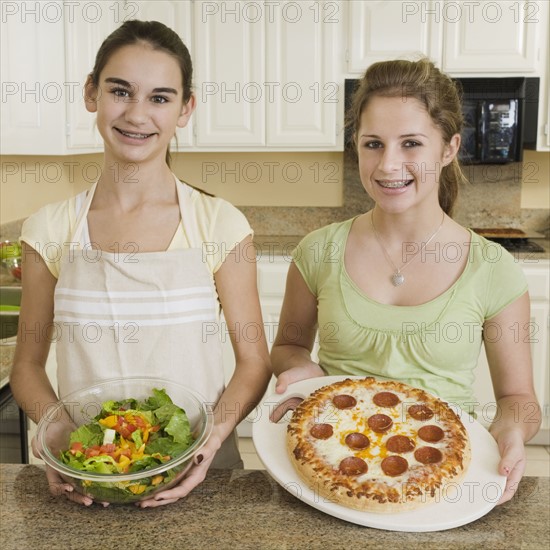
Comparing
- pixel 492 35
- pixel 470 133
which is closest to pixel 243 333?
pixel 470 133

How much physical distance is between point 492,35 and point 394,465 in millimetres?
2687

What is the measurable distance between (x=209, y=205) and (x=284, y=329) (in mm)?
349

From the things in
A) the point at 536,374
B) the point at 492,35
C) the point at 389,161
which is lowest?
the point at 536,374

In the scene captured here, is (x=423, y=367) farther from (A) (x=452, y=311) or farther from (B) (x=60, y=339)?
(B) (x=60, y=339)

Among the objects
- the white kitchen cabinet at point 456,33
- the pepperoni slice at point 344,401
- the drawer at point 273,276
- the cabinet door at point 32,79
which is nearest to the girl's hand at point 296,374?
the pepperoni slice at point 344,401

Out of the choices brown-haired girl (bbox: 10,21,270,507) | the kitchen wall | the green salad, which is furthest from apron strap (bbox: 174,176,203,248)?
the kitchen wall

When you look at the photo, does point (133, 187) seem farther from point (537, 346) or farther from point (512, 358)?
point (537, 346)

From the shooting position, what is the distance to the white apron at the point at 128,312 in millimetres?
1281

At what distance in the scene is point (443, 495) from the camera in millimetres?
1026

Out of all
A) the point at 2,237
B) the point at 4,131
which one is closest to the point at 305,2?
the point at 4,131

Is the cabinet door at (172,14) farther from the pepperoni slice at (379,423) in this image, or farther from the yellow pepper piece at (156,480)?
the yellow pepper piece at (156,480)

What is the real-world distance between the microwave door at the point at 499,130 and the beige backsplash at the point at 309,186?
40 cm

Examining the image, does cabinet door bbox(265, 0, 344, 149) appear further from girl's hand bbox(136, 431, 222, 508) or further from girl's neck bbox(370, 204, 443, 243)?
girl's hand bbox(136, 431, 222, 508)

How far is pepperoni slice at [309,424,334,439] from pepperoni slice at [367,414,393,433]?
0.22 feet
